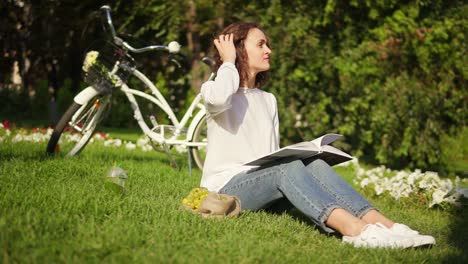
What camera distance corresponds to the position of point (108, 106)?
5422 mm

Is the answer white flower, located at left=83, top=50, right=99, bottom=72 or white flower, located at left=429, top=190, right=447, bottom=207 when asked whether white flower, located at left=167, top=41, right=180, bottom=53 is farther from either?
white flower, located at left=429, top=190, right=447, bottom=207

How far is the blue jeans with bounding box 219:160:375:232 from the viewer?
304 centimetres

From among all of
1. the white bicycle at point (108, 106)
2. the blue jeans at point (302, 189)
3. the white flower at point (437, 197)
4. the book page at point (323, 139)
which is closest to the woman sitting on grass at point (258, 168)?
the blue jeans at point (302, 189)

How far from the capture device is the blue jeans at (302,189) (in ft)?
9.97

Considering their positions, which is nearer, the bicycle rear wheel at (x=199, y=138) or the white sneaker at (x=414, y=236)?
the white sneaker at (x=414, y=236)

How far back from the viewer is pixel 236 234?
295cm

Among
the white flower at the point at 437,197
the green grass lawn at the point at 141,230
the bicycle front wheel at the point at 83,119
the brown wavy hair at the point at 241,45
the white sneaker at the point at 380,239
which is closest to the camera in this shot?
the green grass lawn at the point at 141,230

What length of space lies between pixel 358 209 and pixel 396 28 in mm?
5275

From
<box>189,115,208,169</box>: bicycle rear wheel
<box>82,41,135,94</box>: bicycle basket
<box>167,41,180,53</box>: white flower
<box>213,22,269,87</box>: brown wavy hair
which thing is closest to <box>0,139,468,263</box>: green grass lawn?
<box>213,22,269,87</box>: brown wavy hair

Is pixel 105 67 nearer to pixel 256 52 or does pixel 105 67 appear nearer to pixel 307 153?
pixel 256 52

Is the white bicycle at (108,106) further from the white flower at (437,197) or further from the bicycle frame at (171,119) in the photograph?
the white flower at (437,197)

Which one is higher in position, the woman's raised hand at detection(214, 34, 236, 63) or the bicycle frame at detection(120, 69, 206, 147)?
the woman's raised hand at detection(214, 34, 236, 63)

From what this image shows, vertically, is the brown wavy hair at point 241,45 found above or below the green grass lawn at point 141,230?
above

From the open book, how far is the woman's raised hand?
1.99 feet
